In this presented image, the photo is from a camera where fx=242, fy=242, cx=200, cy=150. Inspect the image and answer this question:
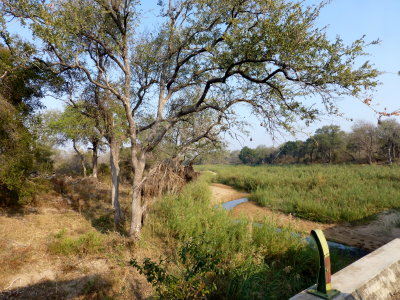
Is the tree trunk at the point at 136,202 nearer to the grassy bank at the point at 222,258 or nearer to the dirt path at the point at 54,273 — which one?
the grassy bank at the point at 222,258

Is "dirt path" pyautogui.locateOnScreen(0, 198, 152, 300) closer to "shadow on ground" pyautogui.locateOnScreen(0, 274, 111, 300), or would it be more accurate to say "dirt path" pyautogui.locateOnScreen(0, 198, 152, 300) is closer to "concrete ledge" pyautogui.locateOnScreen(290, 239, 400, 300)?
"shadow on ground" pyautogui.locateOnScreen(0, 274, 111, 300)

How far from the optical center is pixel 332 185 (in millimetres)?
16781

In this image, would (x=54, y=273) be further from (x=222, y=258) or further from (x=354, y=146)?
(x=354, y=146)

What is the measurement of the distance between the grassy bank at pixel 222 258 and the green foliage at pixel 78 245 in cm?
139

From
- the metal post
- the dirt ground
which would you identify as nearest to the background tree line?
the dirt ground

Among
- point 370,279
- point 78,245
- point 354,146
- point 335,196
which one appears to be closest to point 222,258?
point 370,279

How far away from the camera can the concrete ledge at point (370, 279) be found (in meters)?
2.54

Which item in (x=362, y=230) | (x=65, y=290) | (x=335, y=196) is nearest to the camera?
(x=65, y=290)

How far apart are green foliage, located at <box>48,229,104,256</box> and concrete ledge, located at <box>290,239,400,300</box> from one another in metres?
6.26

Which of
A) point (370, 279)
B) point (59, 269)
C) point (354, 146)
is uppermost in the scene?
point (354, 146)

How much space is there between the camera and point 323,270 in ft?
7.89

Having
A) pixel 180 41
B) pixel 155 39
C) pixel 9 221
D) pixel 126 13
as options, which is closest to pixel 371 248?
pixel 180 41

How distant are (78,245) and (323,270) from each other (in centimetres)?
685

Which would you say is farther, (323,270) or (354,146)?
(354,146)
